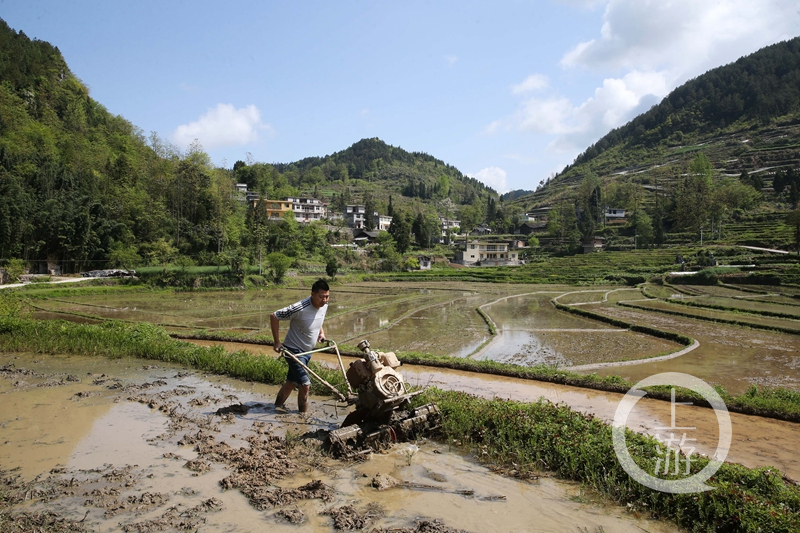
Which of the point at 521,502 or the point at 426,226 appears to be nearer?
the point at 521,502

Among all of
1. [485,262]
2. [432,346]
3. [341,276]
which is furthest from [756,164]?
[432,346]

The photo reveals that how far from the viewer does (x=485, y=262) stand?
70188 mm

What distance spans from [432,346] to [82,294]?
2640 cm

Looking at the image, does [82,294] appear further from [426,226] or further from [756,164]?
[756,164]

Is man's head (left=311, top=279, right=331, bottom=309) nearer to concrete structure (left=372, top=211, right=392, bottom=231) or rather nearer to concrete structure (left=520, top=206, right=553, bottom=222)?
concrete structure (left=372, top=211, right=392, bottom=231)

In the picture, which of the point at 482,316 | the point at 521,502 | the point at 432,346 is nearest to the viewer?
the point at 521,502

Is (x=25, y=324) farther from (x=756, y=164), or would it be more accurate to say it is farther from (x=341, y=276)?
(x=756, y=164)

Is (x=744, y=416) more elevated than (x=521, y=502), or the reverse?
(x=521, y=502)

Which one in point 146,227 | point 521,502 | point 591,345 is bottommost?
point 591,345

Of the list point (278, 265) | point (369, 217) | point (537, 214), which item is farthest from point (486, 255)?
point (537, 214)

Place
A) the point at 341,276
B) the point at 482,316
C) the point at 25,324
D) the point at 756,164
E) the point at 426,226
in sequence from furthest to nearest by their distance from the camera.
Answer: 1. the point at 756,164
2. the point at 426,226
3. the point at 341,276
4. the point at 482,316
5. the point at 25,324

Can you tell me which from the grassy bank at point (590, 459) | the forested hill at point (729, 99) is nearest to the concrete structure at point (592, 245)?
the grassy bank at point (590, 459)

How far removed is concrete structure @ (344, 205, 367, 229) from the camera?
8906cm

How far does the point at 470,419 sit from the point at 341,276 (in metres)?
43.9
